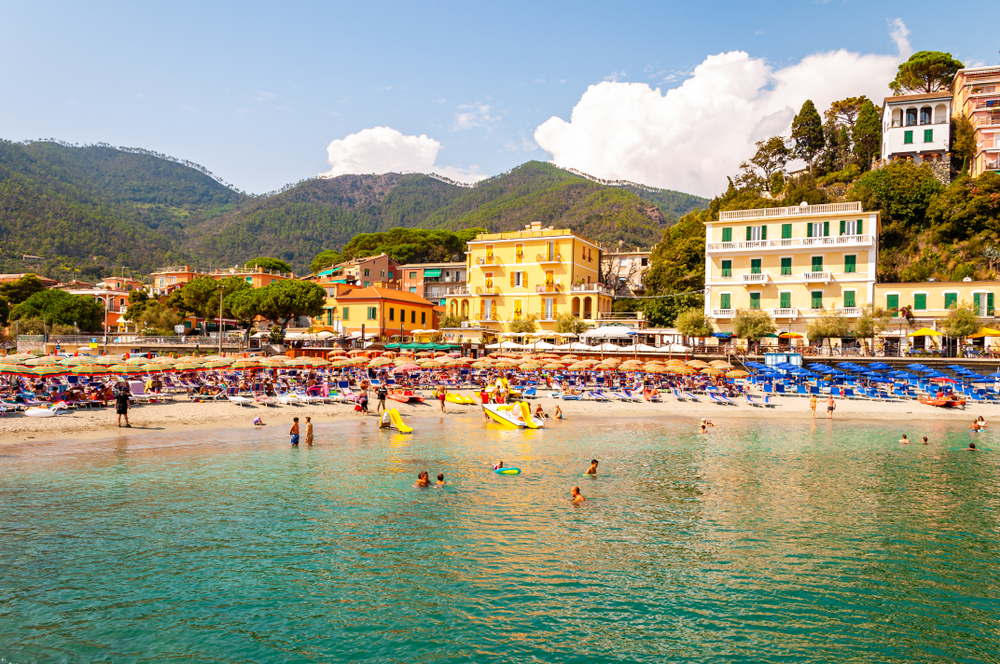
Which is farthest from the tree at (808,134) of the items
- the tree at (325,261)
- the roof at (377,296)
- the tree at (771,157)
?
the tree at (325,261)

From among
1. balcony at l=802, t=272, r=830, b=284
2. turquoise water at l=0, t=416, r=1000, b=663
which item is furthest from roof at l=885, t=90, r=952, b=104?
turquoise water at l=0, t=416, r=1000, b=663

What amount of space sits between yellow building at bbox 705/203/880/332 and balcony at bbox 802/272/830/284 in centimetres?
7

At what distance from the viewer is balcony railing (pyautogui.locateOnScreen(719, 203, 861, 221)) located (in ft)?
149

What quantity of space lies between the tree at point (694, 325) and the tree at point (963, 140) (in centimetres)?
3180

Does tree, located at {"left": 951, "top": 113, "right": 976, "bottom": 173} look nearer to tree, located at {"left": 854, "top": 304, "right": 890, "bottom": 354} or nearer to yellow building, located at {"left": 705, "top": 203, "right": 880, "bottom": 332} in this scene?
yellow building, located at {"left": 705, "top": 203, "right": 880, "bottom": 332}

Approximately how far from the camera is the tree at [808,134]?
63.2 m

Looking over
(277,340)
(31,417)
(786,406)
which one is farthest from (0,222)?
(786,406)

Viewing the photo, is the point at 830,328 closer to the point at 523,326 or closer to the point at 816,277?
the point at 816,277

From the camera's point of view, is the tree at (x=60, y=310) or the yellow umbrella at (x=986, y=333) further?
the tree at (x=60, y=310)

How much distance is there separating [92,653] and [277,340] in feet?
156

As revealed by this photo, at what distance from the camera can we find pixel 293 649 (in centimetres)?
830

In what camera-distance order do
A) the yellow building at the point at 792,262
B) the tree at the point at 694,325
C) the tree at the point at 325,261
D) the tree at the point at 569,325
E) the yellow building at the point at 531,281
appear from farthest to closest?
1. the tree at the point at 325,261
2. the yellow building at the point at 531,281
3. the tree at the point at 569,325
4. the tree at the point at 694,325
5. the yellow building at the point at 792,262

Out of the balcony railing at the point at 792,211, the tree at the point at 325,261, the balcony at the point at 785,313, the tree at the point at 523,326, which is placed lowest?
the tree at the point at 523,326

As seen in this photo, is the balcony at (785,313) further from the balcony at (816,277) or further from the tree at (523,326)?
the tree at (523,326)
